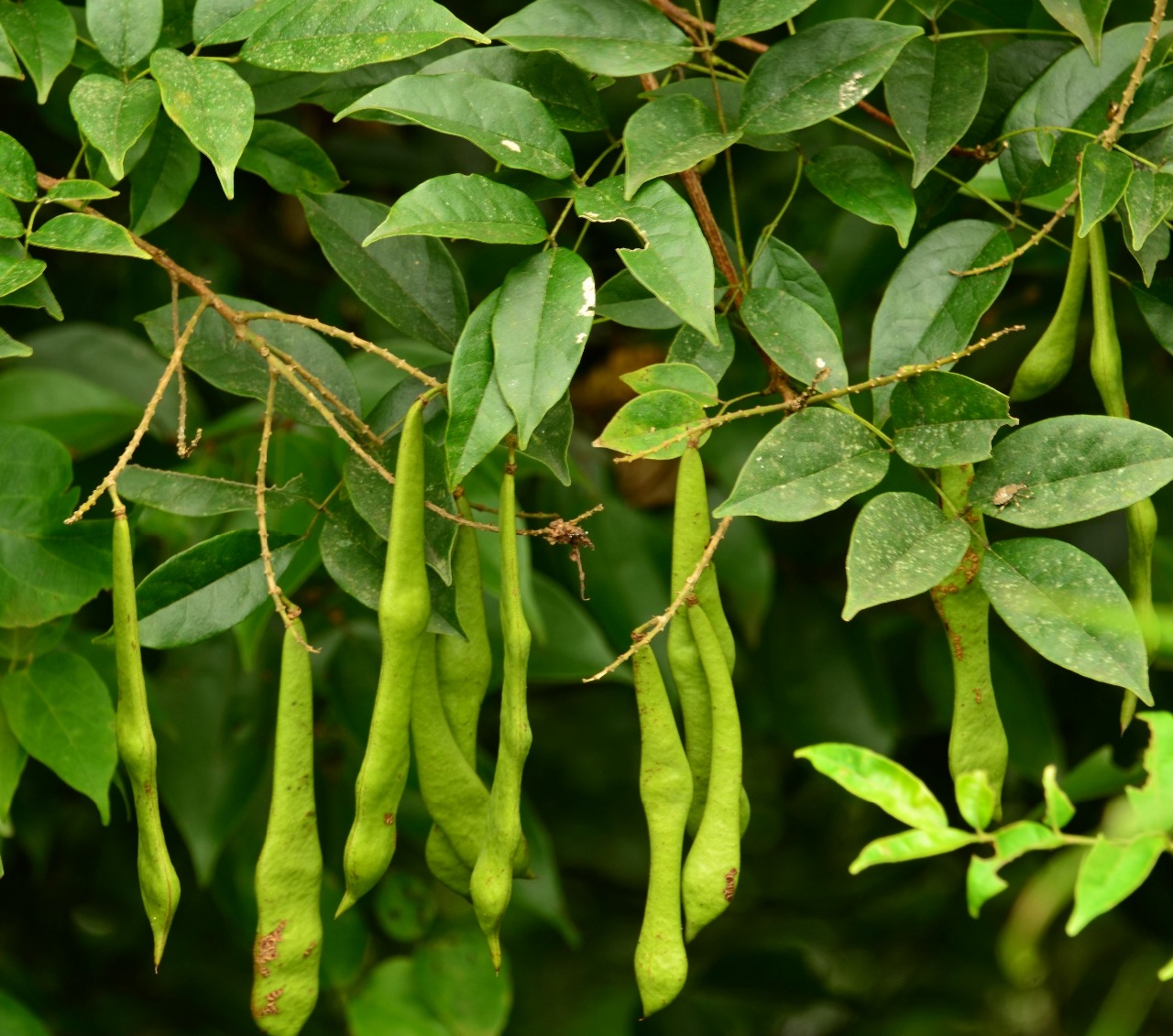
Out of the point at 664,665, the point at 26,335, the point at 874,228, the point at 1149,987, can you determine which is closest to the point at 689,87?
the point at 874,228

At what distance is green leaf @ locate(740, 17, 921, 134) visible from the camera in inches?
34.0

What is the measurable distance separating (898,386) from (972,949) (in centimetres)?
140

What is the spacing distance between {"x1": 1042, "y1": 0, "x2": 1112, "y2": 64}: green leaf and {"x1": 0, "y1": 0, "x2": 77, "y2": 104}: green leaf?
72 cm

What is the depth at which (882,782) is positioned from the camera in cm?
68

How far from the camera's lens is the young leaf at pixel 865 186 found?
92 cm

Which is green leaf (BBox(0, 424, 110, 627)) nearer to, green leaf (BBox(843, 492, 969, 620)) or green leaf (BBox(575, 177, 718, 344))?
green leaf (BBox(575, 177, 718, 344))

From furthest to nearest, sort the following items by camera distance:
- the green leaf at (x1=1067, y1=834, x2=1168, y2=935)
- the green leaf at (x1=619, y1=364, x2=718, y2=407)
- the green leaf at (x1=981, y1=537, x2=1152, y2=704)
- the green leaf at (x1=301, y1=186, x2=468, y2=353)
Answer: the green leaf at (x1=301, y1=186, x2=468, y2=353), the green leaf at (x1=619, y1=364, x2=718, y2=407), the green leaf at (x1=981, y1=537, x2=1152, y2=704), the green leaf at (x1=1067, y1=834, x2=1168, y2=935)

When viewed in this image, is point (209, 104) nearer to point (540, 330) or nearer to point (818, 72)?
point (540, 330)

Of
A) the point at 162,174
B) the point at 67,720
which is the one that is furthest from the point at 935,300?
the point at 67,720

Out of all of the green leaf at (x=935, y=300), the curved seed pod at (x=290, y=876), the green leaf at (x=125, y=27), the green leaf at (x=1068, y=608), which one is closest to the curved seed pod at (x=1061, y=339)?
the green leaf at (x=935, y=300)

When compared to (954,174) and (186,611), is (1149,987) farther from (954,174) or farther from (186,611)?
(186,611)

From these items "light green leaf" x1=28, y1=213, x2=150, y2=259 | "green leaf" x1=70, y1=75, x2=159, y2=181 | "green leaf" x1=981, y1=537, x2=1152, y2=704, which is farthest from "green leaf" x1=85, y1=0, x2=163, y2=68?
"green leaf" x1=981, y1=537, x2=1152, y2=704

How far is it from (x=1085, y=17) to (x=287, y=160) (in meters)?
0.64

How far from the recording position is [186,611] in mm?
895
